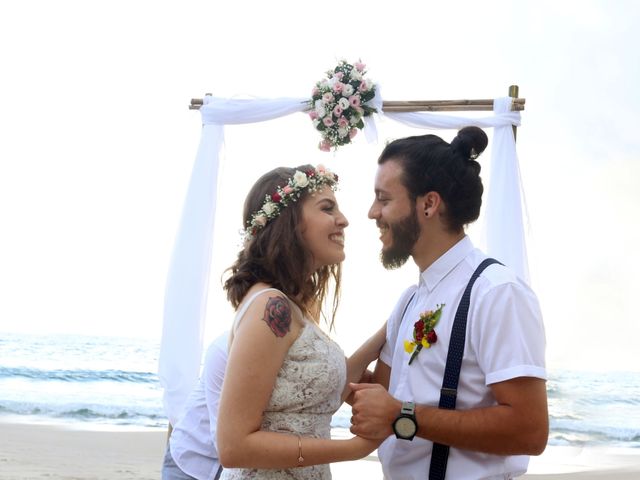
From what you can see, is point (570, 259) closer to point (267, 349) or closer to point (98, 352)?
point (98, 352)

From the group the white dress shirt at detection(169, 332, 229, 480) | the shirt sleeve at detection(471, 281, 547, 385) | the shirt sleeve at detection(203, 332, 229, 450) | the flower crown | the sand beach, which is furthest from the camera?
the sand beach

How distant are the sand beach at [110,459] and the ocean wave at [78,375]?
22.1ft

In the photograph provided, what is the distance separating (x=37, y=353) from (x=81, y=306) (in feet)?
9.63

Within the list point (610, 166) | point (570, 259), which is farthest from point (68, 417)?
point (610, 166)

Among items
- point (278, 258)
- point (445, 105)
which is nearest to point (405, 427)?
point (278, 258)

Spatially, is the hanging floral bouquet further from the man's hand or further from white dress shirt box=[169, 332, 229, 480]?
the man's hand

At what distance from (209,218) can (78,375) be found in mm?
15622

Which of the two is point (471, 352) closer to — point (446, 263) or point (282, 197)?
point (446, 263)

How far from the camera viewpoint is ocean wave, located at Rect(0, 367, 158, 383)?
778 inches

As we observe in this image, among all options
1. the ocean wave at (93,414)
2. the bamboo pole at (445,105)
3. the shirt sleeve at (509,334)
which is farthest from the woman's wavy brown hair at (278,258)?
the ocean wave at (93,414)

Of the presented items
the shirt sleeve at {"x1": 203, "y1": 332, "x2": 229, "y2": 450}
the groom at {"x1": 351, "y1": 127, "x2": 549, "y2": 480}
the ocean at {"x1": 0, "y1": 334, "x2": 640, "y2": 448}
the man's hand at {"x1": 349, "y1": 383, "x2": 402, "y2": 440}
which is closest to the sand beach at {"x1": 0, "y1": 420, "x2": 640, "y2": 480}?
the ocean at {"x1": 0, "y1": 334, "x2": 640, "y2": 448}

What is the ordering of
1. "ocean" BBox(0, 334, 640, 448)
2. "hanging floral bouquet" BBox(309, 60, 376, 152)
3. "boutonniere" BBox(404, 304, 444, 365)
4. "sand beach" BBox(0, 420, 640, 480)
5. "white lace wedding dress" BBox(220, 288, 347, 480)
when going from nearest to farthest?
"boutonniere" BBox(404, 304, 444, 365) < "white lace wedding dress" BBox(220, 288, 347, 480) < "hanging floral bouquet" BBox(309, 60, 376, 152) < "sand beach" BBox(0, 420, 640, 480) < "ocean" BBox(0, 334, 640, 448)

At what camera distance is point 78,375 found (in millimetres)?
20250

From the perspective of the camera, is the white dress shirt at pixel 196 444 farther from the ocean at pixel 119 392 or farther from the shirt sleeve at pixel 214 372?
the ocean at pixel 119 392
